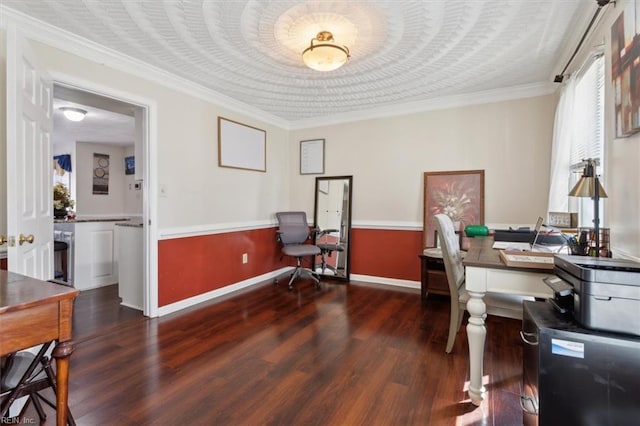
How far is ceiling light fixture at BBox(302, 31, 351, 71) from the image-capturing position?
7.21 ft

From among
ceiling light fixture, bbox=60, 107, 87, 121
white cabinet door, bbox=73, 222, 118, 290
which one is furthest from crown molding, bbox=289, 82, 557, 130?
white cabinet door, bbox=73, 222, 118, 290

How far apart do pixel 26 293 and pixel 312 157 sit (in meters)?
3.73

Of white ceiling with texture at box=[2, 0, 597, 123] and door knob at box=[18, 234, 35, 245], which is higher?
white ceiling with texture at box=[2, 0, 597, 123]

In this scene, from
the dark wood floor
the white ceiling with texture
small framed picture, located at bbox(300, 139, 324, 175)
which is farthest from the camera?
small framed picture, located at bbox(300, 139, 324, 175)

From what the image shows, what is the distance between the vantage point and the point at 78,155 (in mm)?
5547

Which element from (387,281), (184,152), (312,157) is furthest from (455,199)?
(184,152)

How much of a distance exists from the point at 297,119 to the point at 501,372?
3793 millimetres

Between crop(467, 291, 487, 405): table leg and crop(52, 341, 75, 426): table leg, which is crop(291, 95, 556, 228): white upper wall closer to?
crop(467, 291, 487, 405): table leg

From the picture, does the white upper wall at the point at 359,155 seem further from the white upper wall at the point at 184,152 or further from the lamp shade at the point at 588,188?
the lamp shade at the point at 588,188

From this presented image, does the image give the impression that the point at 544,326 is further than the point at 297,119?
No

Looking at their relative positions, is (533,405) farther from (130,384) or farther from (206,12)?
(206,12)

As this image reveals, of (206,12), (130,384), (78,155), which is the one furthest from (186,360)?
(78,155)

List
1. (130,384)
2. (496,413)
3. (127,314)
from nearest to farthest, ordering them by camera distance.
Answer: (496,413) < (130,384) < (127,314)

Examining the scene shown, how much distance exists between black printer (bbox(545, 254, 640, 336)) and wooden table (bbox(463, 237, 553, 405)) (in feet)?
1.31
